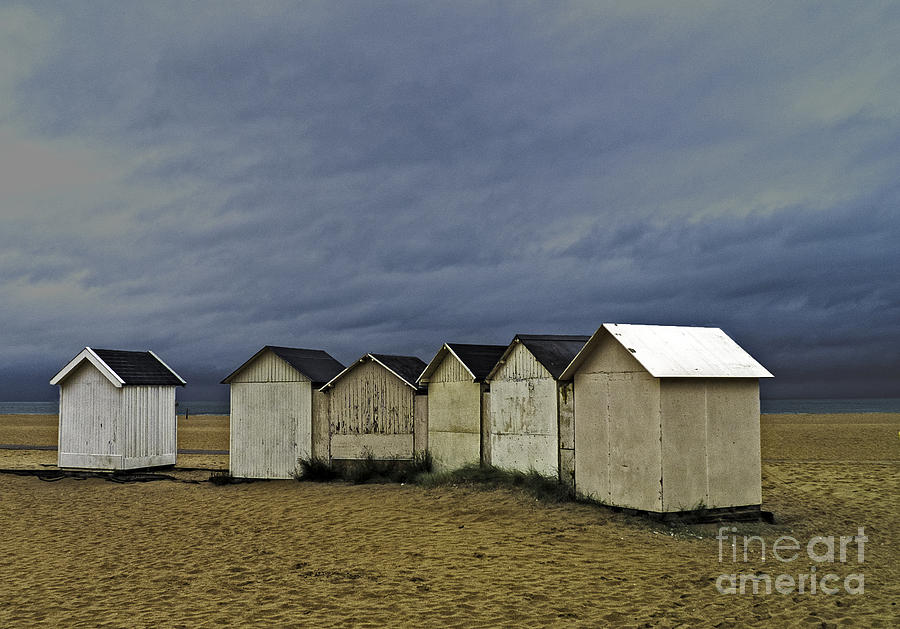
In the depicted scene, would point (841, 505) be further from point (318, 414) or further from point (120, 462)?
point (120, 462)

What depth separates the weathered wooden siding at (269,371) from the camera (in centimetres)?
2005

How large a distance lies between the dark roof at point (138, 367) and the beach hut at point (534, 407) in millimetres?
11705

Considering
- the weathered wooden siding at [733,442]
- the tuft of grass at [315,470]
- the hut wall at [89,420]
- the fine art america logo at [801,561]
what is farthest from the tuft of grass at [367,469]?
the fine art america logo at [801,561]

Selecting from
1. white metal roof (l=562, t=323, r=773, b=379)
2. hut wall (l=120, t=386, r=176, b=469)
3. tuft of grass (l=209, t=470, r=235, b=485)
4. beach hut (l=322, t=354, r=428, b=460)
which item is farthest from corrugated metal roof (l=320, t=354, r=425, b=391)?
hut wall (l=120, t=386, r=176, b=469)

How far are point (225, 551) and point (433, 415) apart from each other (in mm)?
6947

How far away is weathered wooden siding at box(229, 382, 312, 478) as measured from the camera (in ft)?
65.1

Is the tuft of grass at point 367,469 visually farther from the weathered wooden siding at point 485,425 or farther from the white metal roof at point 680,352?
the white metal roof at point 680,352

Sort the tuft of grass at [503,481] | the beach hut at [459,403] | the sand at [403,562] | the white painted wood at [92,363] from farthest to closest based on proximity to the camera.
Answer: the white painted wood at [92,363]
the beach hut at [459,403]
the tuft of grass at [503,481]
the sand at [403,562]

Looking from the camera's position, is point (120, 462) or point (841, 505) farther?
point (120, 462)

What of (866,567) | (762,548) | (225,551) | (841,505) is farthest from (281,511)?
(841,505)

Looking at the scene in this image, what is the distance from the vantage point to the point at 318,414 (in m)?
19.7

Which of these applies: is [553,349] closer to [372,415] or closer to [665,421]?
[665,421]

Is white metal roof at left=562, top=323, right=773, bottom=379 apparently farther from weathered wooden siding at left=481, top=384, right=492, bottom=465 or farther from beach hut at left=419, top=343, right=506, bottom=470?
beach hut at left=419, top=343, right=506, bottom=470

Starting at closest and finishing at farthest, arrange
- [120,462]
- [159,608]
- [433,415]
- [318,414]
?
[159,608]
[433,415]
[318,414]
[120,462]
